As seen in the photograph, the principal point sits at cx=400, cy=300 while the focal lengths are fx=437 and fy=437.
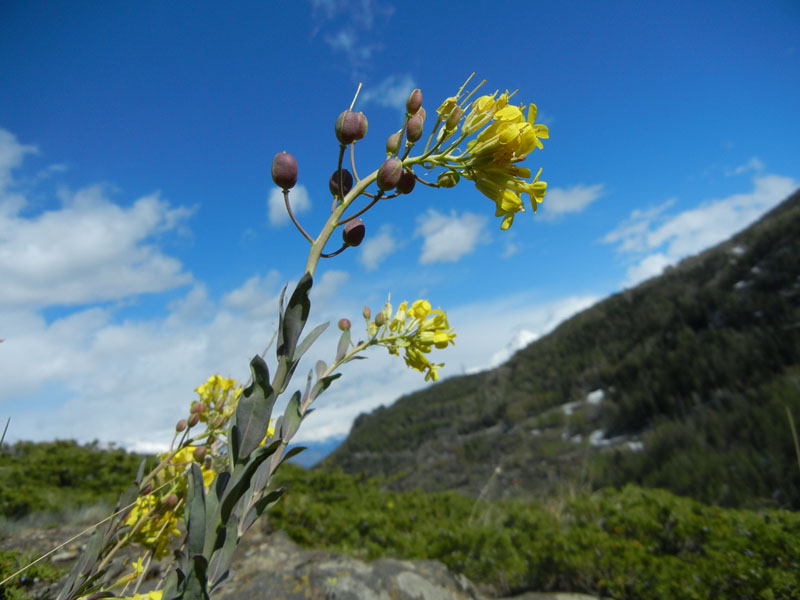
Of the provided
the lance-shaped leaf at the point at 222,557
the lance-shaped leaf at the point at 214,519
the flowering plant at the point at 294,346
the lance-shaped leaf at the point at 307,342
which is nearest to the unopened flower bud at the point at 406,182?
the flowering plant at the point at 294,346

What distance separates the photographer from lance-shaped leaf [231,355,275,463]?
86 centimetres

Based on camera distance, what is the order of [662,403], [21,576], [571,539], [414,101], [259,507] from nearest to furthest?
[259,507] → [414,101] → [21,576] → [571,539] → [662,403]

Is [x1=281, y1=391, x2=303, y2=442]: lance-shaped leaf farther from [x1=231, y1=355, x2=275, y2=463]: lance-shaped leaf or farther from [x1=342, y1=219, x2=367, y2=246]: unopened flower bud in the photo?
[x1=342, y1=219, x2=367, y2=246]: unopened flower bud

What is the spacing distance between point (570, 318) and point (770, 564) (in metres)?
20.1

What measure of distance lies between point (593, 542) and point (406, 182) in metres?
3.61

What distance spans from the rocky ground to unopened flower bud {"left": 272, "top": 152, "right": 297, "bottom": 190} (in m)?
2.30

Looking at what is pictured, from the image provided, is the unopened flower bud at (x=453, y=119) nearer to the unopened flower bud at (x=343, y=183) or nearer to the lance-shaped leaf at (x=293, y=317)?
the unopened flower bud at (x=343, y=183)

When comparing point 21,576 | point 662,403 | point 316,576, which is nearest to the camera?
point 21,576

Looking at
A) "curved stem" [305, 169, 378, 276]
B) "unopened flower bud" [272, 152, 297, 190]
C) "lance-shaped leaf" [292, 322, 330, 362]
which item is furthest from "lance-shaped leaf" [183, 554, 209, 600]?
"unopened flower bud" [272, 152, 297, 190]

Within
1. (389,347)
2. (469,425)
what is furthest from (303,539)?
(469,425)

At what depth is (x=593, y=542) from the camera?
342 centimetres

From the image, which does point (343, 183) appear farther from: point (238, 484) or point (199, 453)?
point (199, 453)

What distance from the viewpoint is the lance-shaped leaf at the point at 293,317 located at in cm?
88

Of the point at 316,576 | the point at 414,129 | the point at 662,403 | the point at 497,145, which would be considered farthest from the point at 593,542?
the point at 662,403
